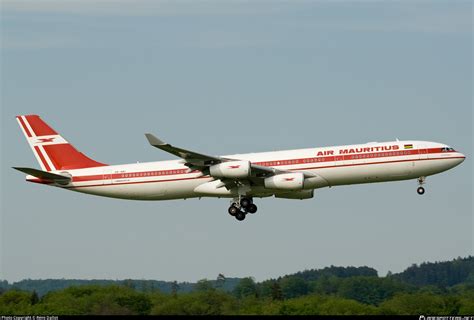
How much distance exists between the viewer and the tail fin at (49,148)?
225 feet

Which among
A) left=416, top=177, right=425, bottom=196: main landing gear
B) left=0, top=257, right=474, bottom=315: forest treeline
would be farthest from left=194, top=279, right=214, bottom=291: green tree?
left=416, top=177, right=425, bottom=196: main landing gear

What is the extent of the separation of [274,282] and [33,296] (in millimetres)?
23787

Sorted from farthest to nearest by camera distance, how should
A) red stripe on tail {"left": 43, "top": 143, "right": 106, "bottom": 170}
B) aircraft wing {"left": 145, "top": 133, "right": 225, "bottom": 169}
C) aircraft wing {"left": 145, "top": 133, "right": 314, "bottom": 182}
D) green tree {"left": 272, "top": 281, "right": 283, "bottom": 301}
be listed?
green tree {"left": 272, "top": 281, "right": 283, "bottom": 301}, red stripe on tail {"left": 43, "top": 143, "right": 106, "bottom": 170}, aircraft wing {"left": 145, "top": 133, "right": 314, "bottom": 182}, aircraft wing {"left": 145, "top": 133, "right": 225, "bottom": 169}

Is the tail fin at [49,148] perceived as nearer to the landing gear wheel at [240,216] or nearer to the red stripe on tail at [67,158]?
the red stripe on tail at [67,158]

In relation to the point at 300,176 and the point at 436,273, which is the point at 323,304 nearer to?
the point at 300,176

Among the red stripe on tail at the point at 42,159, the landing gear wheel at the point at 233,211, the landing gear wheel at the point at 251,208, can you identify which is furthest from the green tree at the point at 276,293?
the red stripe on tail at the point at 42,159

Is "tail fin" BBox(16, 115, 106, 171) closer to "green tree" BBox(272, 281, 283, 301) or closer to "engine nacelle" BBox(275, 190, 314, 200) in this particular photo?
"engine nacelle" BBox(275, 190, 314, 200)

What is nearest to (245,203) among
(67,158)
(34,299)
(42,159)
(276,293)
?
(67,158)

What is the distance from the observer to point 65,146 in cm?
7006

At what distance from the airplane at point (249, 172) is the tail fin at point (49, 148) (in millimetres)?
107

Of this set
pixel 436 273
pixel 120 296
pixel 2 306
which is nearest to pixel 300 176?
pixel 120 296

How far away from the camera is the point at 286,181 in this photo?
6231 centimetres

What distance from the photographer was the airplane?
62281 mm

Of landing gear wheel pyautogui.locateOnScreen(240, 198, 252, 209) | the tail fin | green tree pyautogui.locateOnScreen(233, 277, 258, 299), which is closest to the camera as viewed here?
landing gear wheel pyautogui.locateOnScreen(240, 198, 252, 209)
